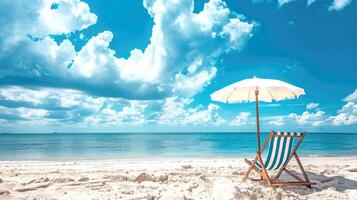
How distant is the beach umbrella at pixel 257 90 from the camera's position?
17.7 ft

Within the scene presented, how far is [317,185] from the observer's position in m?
5.27

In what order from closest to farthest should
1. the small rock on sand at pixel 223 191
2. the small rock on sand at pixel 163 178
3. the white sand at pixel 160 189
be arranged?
the small rock on sand at pixel 223 191 → the white sand at pixel 160 189 → the small rock on sand at pixel 163 178

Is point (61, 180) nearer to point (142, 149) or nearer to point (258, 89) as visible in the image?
point (258, 89)

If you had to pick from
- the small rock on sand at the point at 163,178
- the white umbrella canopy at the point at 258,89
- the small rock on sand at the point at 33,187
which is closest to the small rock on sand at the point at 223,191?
the small rock on sand at the point at 163,178

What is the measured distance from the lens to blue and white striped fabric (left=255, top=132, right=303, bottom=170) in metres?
5.08

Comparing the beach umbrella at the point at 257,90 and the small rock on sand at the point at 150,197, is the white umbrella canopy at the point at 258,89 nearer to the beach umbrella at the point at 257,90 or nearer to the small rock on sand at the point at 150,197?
the beach umbrella at the point at 257,90

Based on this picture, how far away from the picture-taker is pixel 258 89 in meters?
5.55

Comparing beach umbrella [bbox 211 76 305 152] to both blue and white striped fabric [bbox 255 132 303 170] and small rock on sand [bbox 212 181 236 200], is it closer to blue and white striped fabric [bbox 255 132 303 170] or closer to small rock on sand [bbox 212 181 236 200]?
blue and white striped fabric [bbox 255 132 303 170]

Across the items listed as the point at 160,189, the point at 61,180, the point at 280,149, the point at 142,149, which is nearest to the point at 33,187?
the point at 61,180

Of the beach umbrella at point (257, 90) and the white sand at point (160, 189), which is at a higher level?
the beach umbrella at point (257, 90)

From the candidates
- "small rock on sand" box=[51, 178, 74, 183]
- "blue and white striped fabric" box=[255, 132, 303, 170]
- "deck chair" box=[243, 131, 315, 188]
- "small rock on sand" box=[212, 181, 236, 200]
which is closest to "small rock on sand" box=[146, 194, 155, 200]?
"small rock on sand" box=[212, 181, 236, 200]

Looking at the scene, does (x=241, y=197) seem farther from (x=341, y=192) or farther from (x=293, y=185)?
(x=341, y=192)

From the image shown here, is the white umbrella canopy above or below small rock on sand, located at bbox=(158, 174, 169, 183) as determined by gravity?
above

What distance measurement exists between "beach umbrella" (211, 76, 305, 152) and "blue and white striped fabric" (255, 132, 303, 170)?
1.67ft
